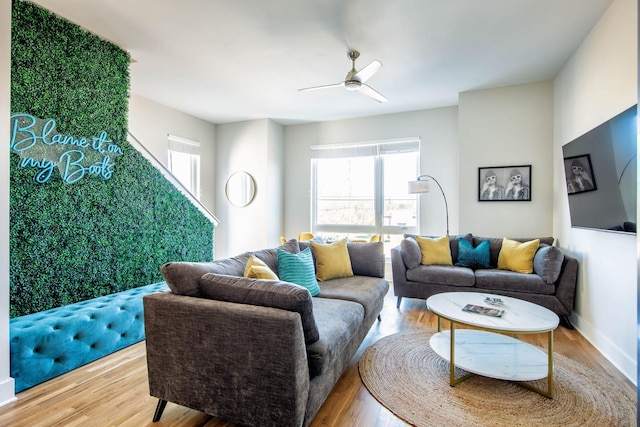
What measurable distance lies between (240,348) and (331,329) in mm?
591

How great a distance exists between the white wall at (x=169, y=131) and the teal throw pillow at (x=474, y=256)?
452 centimetres

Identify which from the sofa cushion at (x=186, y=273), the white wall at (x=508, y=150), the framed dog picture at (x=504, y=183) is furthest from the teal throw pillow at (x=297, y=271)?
the framed dog picture at (x=504, y=183)

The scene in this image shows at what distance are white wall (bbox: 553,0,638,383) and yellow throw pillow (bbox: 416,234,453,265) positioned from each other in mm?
1282

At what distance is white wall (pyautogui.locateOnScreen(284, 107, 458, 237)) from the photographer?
16.5 ft

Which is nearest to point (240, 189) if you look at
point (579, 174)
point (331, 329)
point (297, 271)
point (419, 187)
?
point (419, 187)

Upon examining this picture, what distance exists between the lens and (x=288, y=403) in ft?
4.73

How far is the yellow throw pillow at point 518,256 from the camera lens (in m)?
3.54

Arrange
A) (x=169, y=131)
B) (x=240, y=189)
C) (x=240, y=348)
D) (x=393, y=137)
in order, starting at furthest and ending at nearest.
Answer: (x=240, y=189)
(x=393, y=137)
(x=169, y=131)
(x=240, y=348)

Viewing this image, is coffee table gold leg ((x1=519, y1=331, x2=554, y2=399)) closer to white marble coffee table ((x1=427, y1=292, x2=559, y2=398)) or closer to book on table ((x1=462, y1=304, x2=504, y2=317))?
white marble coffee table ((x1=427, y1=292, x2=559, y2=398))

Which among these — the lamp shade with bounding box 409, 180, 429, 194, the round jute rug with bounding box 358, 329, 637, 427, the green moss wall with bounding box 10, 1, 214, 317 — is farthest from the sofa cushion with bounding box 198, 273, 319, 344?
the lamp shade with bounding box 409, 180, 429, 194

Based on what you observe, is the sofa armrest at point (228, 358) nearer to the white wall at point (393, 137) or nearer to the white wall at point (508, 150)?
the white wall at point (508, 150)

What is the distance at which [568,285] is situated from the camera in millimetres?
3172

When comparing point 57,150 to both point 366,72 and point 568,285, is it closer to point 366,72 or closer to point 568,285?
point 366,72

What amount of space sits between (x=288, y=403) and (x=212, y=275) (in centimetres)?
80
